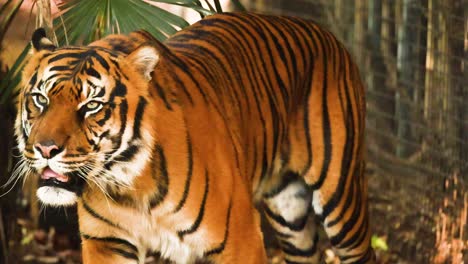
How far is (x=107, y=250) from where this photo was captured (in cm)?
462

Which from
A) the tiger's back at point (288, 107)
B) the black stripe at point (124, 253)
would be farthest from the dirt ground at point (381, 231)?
the black stripe at point (124, 253)

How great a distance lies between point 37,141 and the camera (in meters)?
4.07

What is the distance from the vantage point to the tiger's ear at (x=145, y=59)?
4270mm

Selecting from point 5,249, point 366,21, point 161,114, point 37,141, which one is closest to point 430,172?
point 366,21

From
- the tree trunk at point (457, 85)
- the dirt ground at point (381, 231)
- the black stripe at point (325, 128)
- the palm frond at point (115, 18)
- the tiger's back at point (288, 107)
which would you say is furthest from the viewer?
the dirt ground at point (381, 231)

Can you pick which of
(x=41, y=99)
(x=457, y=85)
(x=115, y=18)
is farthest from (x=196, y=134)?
(x=457, y=85)

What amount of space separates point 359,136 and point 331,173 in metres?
0.22

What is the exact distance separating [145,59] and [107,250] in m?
0.75

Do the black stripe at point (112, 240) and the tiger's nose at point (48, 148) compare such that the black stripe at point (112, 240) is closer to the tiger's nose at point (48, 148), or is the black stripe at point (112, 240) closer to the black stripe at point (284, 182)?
the tiger's nose at point (48, 148)

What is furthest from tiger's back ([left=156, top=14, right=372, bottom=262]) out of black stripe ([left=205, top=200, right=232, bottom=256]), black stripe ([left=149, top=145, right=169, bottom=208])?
black stripe ([left=149, top=145, right=169, bottom=208])

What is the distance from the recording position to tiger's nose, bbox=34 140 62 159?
160 inches

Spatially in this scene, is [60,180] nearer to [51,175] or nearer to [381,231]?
[51,175]

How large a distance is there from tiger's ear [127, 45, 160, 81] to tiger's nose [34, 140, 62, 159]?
44 cm

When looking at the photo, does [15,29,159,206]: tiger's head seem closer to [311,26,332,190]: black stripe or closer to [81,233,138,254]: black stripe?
[81,233,138,254]: black stripe
